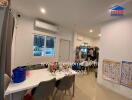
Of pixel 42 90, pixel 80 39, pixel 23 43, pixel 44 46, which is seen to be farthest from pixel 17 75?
pixel 80 39

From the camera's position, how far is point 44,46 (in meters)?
4.88

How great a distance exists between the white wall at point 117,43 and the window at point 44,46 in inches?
107

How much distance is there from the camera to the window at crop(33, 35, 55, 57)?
179 inches

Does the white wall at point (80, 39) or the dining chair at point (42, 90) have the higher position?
the white wall at point (80, 39)

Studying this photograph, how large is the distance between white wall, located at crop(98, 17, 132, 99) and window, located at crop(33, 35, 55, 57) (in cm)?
272

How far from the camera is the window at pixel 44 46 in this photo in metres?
4.54

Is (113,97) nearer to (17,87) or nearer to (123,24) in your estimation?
(123,24)

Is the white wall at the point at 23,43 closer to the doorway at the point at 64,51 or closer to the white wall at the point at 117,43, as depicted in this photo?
the doorway at the point at 64,51

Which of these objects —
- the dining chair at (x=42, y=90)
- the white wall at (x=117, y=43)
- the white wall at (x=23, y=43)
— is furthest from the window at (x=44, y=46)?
the dining chair at (x=42, y=90)

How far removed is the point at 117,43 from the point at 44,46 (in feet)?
11.2

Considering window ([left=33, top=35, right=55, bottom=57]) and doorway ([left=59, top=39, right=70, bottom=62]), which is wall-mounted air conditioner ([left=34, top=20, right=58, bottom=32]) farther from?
doorway ([left=59, top=39, right=70, bottom=62])

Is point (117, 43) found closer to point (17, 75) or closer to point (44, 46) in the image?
point (17, 75)

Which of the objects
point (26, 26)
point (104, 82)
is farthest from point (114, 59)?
point (26, 26)

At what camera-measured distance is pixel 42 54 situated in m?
4.76
